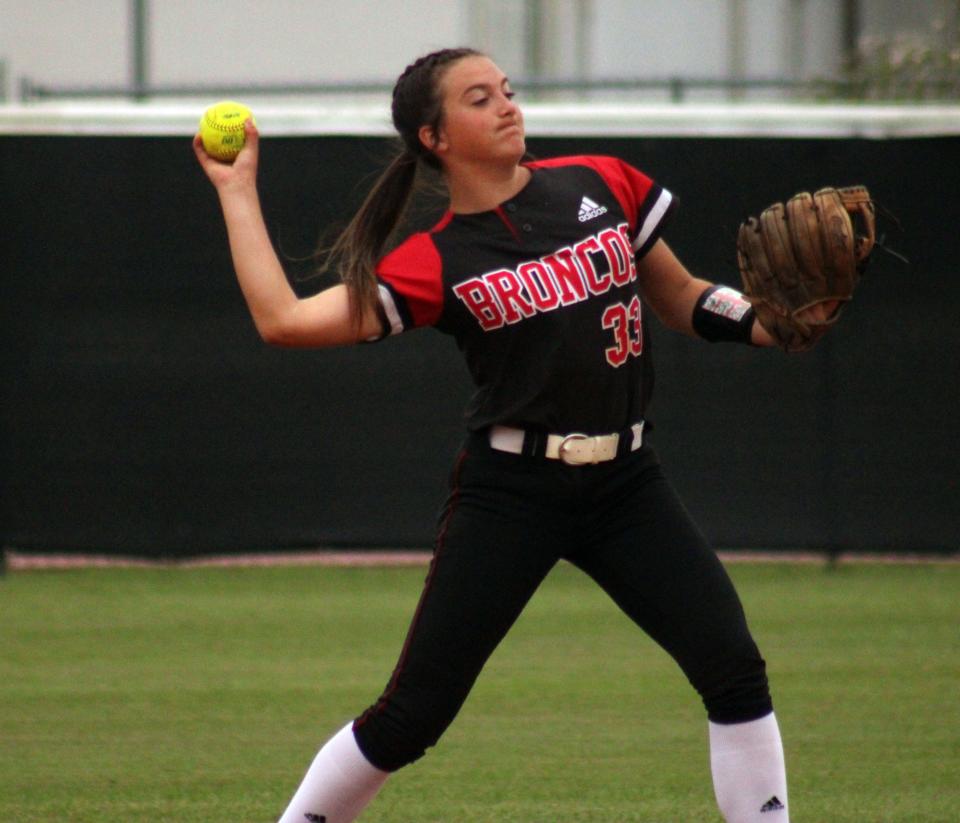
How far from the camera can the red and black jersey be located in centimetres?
358

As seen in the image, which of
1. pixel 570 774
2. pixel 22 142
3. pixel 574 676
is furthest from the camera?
pixel 22 142

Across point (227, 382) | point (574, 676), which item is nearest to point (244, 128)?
point (574, 676)

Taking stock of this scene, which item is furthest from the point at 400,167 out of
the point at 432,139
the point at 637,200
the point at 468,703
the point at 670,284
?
the point at 468,703

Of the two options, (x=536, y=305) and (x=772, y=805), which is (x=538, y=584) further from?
(x=772, y=805)

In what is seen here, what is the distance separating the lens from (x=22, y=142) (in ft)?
29.2

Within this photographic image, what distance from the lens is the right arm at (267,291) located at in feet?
11.5

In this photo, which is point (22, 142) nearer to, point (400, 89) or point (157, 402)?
point (157, 402)

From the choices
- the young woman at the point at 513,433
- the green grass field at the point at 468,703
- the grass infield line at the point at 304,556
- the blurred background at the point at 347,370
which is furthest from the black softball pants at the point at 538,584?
A: the grass infield line at the point at 304,556

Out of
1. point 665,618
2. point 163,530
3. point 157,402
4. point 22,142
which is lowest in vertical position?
point 163,530

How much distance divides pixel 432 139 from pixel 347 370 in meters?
5.33

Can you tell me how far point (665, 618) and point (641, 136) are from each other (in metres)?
5.69

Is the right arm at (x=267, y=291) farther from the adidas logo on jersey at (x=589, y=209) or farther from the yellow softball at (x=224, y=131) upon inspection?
the adidas logo on jersey at (x=589, y=209)

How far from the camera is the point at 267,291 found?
11.5 feet

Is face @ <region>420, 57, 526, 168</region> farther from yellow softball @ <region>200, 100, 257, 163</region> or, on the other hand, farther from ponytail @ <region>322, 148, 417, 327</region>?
yellow softball @ <region>200, 100, 257, 163</region>
